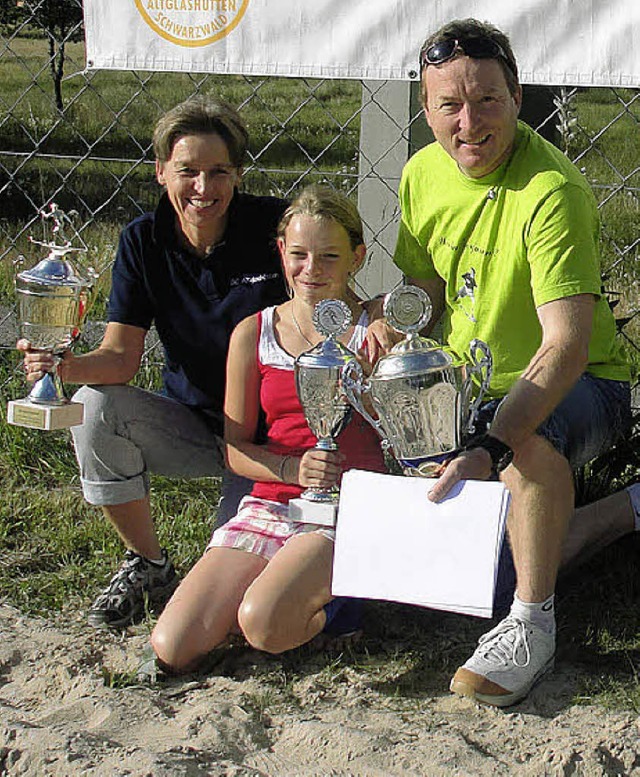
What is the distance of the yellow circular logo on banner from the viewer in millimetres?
3410

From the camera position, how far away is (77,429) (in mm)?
3156

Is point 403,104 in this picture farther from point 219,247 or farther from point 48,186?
point 48,186

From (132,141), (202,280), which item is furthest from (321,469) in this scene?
(132,141)

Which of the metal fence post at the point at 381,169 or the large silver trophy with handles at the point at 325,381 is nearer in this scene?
the large silver trophy with handles at the point at 325,381

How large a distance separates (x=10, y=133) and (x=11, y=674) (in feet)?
29.9

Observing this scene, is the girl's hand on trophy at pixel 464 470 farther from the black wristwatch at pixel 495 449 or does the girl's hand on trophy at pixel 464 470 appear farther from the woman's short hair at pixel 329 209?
the woman's short hair at pixel 329 209

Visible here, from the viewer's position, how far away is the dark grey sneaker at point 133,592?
3.11 meters

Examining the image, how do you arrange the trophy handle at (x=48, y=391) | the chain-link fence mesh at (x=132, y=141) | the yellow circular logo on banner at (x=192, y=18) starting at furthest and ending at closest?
the chain-link fence mesh at (x=132, y=141)
the yellow circular logo on banner at (x=192, y=18)
the trophy handle at (x=48, y=391)

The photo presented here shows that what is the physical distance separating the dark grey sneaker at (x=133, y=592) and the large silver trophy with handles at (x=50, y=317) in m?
0.44

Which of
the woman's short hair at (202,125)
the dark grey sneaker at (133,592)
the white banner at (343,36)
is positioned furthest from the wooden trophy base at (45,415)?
the white banner at (343,36)

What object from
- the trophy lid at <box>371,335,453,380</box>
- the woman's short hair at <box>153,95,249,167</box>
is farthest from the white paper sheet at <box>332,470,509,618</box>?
the woman's short hair at <box>153,95,249,167</box>

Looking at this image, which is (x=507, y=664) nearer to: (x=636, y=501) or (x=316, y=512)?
(x=316, y=512)

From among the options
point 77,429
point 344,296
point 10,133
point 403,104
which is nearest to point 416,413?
point 344,296

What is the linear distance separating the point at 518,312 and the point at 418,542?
0.60m
